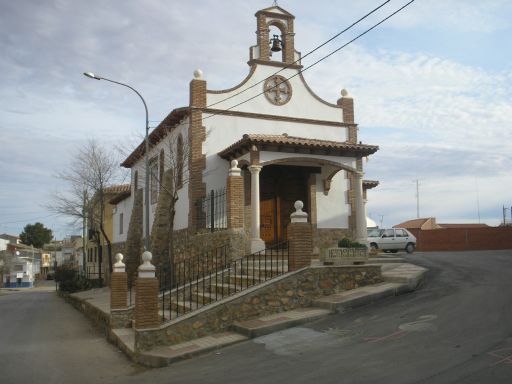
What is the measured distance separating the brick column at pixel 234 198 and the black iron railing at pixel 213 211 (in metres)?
1.28

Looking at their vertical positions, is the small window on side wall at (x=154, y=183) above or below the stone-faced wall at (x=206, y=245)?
above

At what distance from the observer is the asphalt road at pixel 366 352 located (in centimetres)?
613

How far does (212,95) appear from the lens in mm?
16797

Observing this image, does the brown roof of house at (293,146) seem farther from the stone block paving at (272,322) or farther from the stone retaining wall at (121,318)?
the stone retaining wall at (121,318)

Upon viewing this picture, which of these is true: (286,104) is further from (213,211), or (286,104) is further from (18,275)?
(18,275)

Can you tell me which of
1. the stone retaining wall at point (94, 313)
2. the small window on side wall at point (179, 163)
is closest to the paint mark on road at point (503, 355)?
the stone retaining wall at point (94, 313)

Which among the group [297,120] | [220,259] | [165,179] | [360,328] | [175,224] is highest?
[297,120]

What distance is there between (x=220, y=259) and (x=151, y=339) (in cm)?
483

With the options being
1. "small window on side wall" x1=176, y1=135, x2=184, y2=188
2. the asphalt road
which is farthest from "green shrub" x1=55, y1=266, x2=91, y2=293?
the asphalt road

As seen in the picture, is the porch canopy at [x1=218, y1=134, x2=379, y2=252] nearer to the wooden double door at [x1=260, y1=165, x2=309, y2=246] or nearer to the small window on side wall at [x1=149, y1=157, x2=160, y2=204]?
the wooden double door at [x1=260, y1=165, x2=309, y2=246]

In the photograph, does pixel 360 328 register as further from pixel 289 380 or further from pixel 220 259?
pixel 220 259

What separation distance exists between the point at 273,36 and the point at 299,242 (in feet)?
32.0

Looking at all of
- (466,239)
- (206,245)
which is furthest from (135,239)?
(466,239)

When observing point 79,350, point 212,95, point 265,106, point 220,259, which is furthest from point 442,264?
point 79,350
